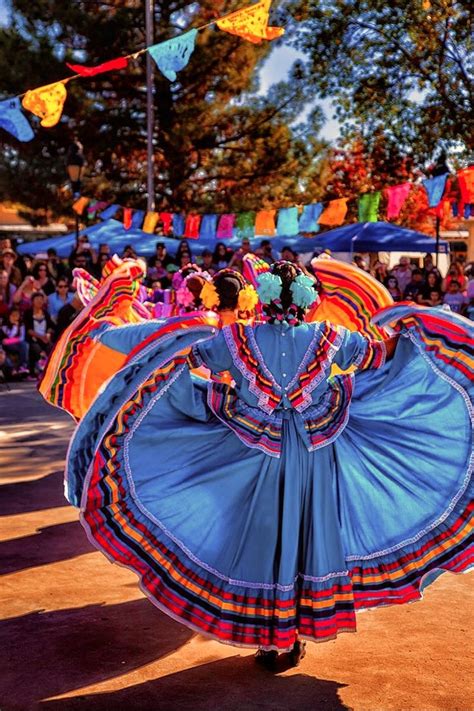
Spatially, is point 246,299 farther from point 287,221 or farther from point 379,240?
point 379,240

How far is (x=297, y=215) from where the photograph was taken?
58.6 feet

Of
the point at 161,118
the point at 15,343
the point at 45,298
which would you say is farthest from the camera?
the point at 161,118

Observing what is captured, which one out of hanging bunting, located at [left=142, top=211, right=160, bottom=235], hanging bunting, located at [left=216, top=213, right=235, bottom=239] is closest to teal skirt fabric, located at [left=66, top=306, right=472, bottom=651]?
hanging bunting, located at [left=216, top=213, right=235, bottom=239]

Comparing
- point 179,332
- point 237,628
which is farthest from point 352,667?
point 179,332

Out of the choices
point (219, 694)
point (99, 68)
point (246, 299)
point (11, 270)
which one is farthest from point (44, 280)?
point (219, 694)

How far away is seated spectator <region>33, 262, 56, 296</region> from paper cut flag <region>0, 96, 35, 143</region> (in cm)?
270

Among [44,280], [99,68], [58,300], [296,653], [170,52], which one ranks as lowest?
[296,653]

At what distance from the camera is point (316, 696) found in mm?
3789

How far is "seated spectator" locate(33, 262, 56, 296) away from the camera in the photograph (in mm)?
14154

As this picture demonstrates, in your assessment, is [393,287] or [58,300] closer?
[58,300]

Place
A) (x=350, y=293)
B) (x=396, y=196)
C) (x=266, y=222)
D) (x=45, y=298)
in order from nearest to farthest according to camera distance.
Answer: (x=350, y=293) → (x=45, y=298) → (x=396, y=196) → (x=266, y=222)

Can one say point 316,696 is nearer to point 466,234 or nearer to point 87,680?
point 87,680

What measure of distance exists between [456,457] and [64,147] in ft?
67.7

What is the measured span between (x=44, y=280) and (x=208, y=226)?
223 inches
